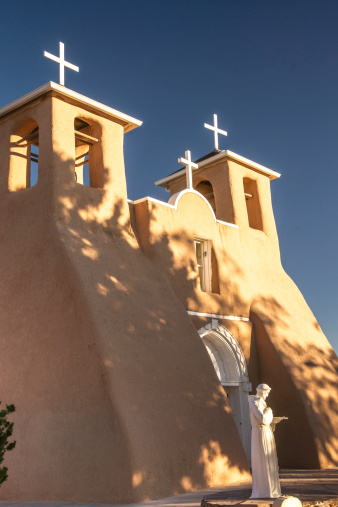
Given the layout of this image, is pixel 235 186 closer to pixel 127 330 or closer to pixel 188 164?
pixel 188 164

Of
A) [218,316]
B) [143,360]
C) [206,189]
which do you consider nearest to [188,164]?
[206,189]

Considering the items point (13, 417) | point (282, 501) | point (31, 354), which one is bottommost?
point (282, 501)

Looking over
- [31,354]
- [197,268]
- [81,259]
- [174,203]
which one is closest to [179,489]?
[31,354]

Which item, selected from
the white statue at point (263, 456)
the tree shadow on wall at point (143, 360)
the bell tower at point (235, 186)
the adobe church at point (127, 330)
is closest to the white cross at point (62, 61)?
the adobe church at point (127, 330)

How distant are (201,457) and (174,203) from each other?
20.5 feet

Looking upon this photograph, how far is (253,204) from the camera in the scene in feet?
62.0

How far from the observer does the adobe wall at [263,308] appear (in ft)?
A: 48.2

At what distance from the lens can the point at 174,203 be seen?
50.4ft

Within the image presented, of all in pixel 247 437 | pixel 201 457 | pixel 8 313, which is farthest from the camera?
pixel 247 437

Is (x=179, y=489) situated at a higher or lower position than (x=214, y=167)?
lower

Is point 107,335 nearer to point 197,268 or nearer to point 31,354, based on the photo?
point 31,354

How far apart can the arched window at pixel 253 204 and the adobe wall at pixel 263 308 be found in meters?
0.51

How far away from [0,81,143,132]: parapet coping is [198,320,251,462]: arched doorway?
534 cm

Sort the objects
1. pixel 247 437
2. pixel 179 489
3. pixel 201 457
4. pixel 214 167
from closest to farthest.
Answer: pixel 179 489 → pixel 201 457 → pixel 247 437 → pixel 214 167
